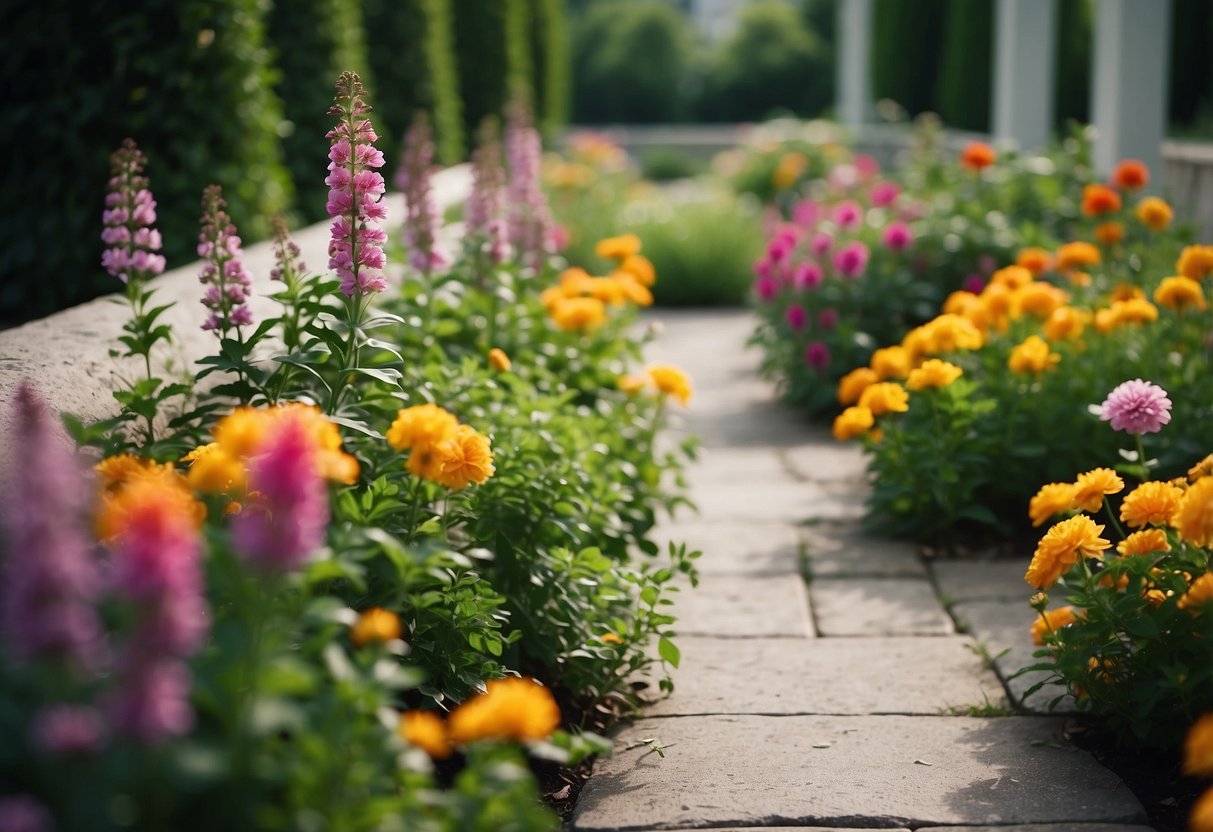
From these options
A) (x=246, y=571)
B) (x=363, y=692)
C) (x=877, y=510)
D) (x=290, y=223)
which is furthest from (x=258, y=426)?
(x=290, y=223)

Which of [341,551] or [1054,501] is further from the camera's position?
[1054,501]

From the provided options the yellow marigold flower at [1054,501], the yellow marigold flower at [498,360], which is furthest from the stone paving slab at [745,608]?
the yellow marigold flower at [1054,501]

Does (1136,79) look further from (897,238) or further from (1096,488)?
(1096,488)

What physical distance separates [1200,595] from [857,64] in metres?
14.5

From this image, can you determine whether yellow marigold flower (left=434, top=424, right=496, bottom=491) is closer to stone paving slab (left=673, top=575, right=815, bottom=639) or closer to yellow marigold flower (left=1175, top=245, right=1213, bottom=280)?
stone paving slab (left=673, top=575, right=815, bottom=639)

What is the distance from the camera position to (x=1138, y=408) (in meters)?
2.34

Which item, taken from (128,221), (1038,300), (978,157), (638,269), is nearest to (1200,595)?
(1038,300)

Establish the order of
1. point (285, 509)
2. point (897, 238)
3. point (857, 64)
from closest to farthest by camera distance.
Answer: point (285, 509) < point (897, 238) < point (857, 64)

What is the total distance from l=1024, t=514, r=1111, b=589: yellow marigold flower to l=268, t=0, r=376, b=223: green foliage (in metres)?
4.42

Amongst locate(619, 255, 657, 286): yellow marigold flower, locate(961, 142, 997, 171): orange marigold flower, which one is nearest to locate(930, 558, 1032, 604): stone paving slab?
locate(619, 255, 657, 286): yellow marigold flower

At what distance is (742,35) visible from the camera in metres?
25.4

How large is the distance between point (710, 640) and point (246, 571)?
6.07 feet

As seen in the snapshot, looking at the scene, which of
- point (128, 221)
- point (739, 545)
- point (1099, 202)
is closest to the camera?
point (128, 221)

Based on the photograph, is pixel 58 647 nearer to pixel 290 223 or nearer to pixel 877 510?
pixel 877 510
